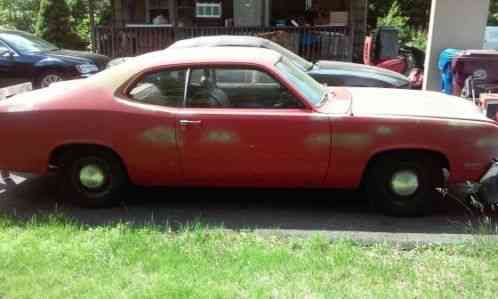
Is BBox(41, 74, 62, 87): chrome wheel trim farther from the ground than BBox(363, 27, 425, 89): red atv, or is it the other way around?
BBox(363, 27, 425, 89): red atv

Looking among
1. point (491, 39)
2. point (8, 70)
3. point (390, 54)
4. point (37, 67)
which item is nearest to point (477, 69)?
point (390, 54)

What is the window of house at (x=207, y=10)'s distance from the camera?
53.8 ft

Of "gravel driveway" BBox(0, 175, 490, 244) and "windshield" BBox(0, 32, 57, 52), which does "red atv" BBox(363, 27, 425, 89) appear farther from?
"windshield" BBox(0, 32, 57, 52)

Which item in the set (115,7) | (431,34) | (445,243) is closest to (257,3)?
(115,7)

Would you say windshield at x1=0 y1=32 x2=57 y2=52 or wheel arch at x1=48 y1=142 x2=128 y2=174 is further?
windshield at x1=0 y1=32 x2=57 y2=52

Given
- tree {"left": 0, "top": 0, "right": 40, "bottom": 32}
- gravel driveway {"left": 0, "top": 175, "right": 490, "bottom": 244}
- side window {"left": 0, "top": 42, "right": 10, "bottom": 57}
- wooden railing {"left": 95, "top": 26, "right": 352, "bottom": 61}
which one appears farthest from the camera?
tree {"left": 0, "top": 0, "right": 40, "bottom": 32}

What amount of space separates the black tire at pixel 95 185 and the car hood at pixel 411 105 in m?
2.33

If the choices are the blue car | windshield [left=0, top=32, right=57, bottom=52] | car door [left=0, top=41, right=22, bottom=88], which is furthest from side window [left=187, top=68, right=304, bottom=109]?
windshield [left=0, top=32, right=57, bottom=52]

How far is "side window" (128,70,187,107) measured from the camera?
5.01 meters

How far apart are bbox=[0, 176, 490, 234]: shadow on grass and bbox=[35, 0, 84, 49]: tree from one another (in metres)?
13.2

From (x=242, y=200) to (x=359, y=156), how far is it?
4.41ft

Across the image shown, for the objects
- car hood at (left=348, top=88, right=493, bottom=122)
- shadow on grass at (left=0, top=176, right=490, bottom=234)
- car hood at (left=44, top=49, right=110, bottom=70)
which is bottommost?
shadow on grass at (left=0, top=176, right=490, bottom=234)

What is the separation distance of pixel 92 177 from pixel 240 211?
1481 mm

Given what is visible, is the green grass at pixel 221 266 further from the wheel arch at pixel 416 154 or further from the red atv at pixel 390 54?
the red atv at pixel 390 54
